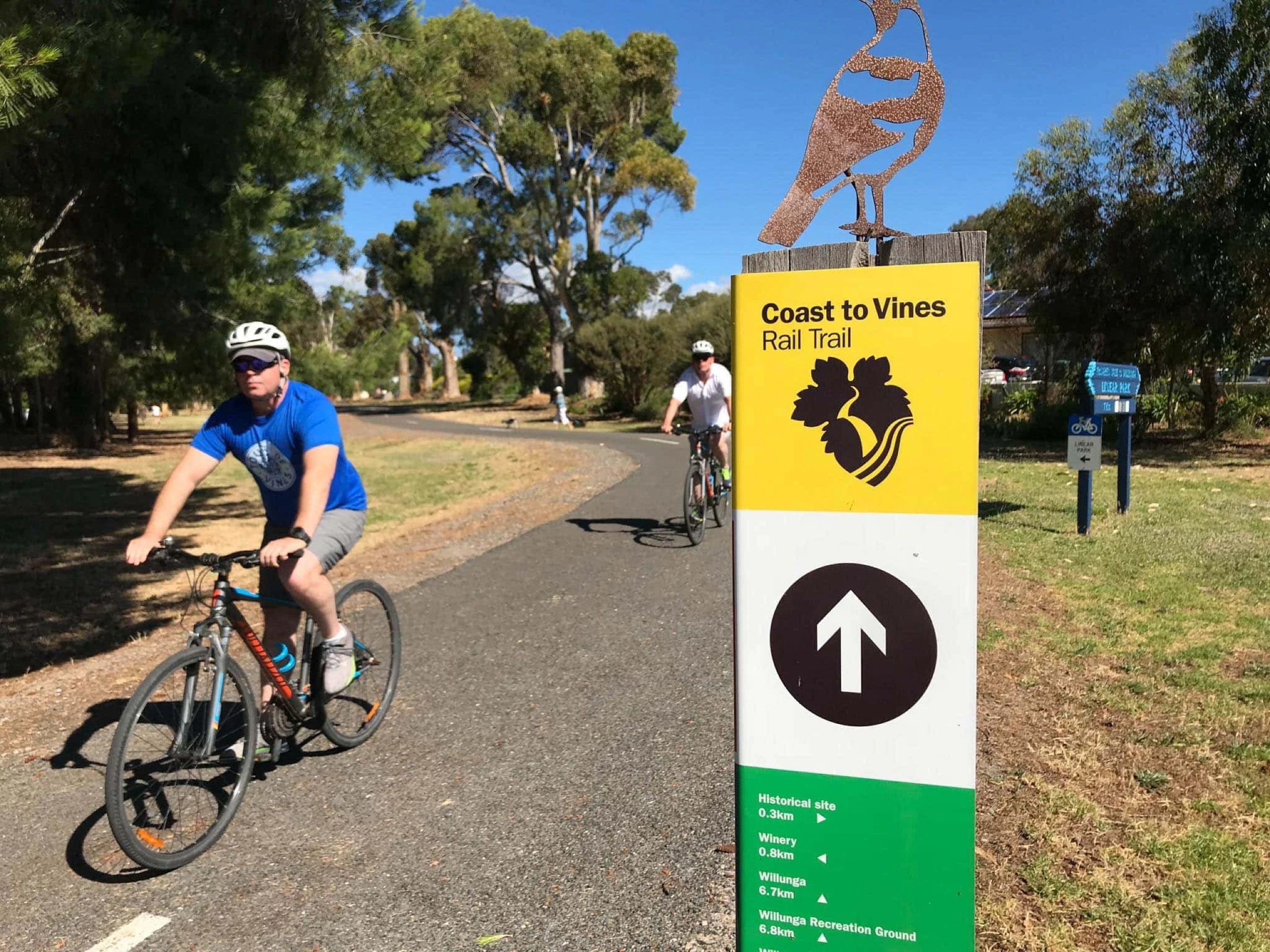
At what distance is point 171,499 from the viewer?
3727mm

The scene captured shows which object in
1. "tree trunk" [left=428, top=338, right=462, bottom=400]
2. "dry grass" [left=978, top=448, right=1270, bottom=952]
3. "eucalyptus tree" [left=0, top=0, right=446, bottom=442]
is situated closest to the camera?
"dry grass" [left=978, top=448, right=1270, bottom=952]

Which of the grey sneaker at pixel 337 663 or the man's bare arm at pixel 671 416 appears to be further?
the man's bare arm at pixel 671 416

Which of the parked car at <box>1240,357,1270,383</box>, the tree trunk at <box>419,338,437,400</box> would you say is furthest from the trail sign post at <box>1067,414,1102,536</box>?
the tree trunk at <box>419,338,437,400</box>

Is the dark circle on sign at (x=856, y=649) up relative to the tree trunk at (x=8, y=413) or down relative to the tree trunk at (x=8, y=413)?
down

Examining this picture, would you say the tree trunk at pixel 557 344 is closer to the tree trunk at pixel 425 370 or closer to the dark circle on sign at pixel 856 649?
the tree trunk at pixel 425 370

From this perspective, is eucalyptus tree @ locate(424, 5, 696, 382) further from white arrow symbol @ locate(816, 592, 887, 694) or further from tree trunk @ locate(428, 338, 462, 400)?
white arrow symbol @ locate(816, 592, 887, 694)

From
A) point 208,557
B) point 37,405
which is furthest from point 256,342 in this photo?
point 37,405

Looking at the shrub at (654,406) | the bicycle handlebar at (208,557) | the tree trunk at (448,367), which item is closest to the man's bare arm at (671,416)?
the bicycle handlebar at (208,557)

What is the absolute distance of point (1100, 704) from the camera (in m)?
4.54

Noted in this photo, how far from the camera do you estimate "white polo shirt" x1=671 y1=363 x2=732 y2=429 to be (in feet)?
28.7

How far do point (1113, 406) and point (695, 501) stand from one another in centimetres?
415

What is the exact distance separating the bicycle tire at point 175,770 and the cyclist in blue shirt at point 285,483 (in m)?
0.35

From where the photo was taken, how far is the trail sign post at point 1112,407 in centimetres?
868

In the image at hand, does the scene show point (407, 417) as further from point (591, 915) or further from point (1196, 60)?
point (591, 915)
